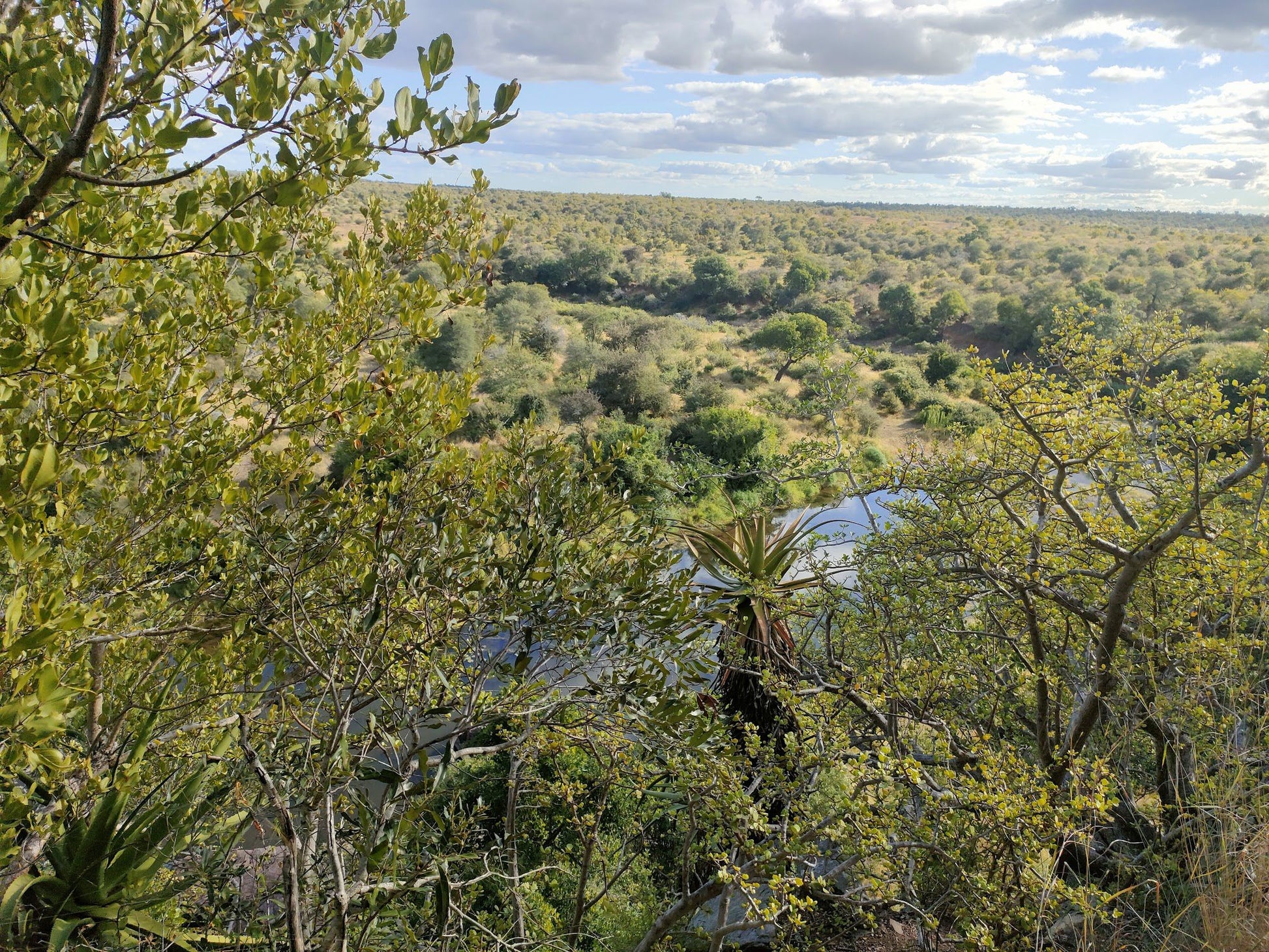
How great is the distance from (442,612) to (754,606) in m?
4.18

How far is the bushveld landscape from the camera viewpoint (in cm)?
188

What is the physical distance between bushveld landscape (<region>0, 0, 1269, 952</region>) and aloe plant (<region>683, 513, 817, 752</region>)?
0.07m

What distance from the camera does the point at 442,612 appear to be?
2.59m

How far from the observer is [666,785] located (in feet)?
18.1

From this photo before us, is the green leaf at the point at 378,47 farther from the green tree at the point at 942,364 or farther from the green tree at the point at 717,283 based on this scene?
the green tree at the point at 717,283

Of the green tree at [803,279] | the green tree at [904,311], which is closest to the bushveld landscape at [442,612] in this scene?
the green tree at [904,311]

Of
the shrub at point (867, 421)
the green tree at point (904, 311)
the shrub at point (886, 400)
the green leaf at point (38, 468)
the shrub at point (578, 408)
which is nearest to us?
the green leaf at point (38, 468)

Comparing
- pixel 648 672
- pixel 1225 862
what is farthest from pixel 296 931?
pixel 1225 862

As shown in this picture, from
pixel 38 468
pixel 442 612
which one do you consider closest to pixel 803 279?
pixel 442 612

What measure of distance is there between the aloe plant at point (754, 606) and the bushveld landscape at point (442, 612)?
0.24 feet

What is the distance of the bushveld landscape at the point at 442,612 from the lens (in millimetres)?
1879

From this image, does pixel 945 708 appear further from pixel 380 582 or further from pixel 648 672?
pixel 380 582

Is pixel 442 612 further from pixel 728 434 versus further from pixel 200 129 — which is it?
pixel 728 434

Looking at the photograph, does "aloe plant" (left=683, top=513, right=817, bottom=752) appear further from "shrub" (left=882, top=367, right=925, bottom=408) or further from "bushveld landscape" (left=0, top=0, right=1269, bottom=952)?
"shrub" (left=882, top=367, right=925, bottom=408)
